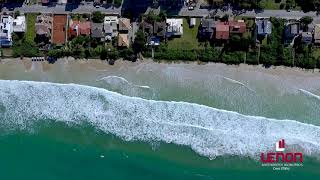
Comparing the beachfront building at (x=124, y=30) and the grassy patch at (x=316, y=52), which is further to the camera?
the beachfront building at (x=124, y=30)

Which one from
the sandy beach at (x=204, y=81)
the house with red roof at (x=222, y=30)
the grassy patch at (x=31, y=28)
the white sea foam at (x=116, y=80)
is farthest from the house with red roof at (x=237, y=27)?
the grassy patch at (x=31, y=28)

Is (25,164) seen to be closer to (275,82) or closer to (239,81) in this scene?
(239,81)

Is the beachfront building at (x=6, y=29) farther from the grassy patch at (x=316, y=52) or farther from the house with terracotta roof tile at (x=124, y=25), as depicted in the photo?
the grassy patch at (x=316, y=52)

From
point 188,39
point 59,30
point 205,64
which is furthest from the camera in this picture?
point 59,30

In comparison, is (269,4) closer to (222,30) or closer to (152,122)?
(222,30)

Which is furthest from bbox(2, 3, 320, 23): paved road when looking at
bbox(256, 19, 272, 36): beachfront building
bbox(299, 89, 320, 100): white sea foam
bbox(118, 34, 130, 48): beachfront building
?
bbox(299, 89, 320, 100): white sea foam

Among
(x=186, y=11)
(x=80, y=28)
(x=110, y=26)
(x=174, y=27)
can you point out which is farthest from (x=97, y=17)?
(x=186, y=11)
